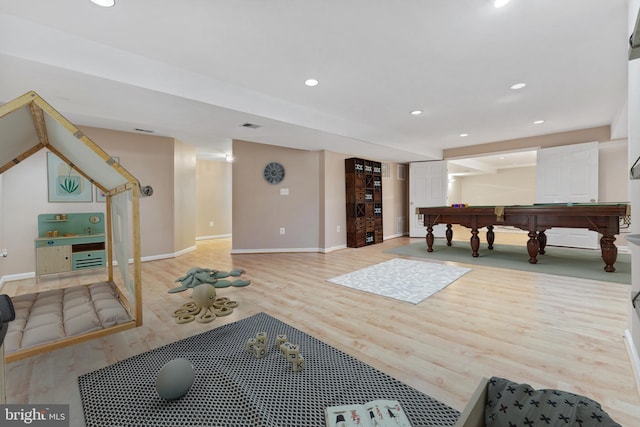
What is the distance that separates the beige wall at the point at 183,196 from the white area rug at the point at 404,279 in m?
3.44

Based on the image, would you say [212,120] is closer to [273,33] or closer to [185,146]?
[273,33]

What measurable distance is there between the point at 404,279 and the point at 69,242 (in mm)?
4321

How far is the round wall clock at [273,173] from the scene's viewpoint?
5422 millimetres

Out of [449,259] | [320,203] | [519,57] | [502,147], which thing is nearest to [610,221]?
[449,259]

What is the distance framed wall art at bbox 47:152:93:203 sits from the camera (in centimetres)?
380

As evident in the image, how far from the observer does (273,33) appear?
2.22 m

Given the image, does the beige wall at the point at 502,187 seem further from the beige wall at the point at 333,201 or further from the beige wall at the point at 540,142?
the beige wall at the point at 333,201

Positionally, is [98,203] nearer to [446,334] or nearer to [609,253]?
[446,334]

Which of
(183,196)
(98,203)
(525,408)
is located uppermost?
(183,196)

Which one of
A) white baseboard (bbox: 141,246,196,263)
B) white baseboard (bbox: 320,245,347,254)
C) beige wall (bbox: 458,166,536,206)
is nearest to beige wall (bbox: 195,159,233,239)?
white baseboard (bbox: 141,246,196,263)

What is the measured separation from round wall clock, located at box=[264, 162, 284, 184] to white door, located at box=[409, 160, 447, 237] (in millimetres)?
3715

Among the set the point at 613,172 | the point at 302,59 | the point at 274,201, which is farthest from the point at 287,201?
the point at 613,172

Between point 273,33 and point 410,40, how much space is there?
1.17 metres

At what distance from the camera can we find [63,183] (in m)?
3.89
